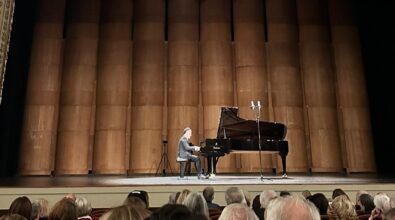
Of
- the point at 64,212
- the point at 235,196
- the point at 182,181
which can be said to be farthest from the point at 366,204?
the point at 182,181

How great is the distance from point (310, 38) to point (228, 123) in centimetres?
599

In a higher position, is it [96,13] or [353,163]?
[96,13]

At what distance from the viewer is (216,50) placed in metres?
11.9

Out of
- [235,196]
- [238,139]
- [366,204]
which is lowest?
[366,204]

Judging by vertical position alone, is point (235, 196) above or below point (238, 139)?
below

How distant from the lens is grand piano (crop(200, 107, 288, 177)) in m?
7.51

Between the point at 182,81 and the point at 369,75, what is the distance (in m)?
6.20

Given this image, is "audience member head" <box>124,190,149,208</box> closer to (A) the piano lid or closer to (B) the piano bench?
(B) the piano bench

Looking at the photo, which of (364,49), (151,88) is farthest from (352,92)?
(151,88)

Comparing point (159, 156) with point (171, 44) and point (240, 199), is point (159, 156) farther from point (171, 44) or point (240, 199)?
point (240, 199)

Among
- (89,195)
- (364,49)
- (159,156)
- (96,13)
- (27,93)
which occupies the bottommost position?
(89,195)

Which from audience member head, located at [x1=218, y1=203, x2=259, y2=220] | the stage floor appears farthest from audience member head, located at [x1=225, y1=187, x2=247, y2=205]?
the stage floor

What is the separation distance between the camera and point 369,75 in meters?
11.5

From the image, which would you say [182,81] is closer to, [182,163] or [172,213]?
[182,163]
